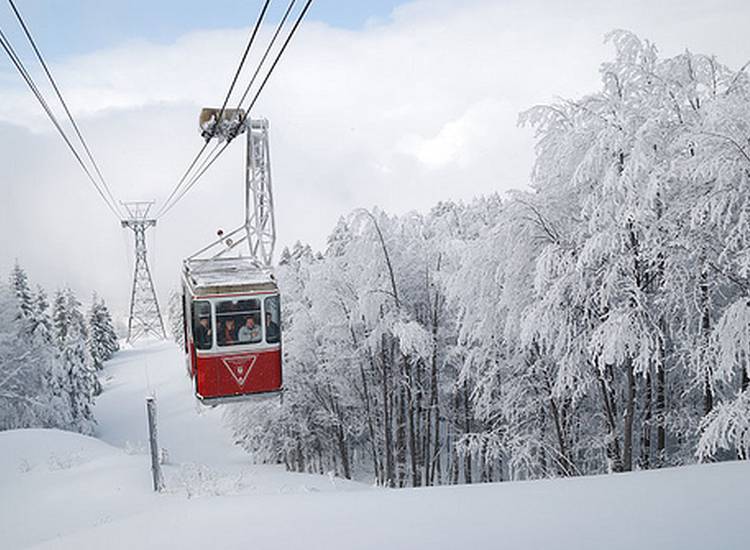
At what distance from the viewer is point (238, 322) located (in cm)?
898

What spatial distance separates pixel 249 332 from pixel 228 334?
1.14ft

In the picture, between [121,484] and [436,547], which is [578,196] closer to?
[436,547]

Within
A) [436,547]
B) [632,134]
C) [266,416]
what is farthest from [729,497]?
[266,416]

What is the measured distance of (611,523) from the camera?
14.3ft

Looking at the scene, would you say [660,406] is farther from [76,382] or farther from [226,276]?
[76,382]

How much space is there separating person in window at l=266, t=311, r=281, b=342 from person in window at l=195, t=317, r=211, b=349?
962 mm

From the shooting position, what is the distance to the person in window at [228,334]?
350 inches

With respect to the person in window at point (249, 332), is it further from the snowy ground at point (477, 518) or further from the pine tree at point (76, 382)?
the pine tree at point (76, 382)

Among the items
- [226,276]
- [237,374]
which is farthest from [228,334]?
[226,276]

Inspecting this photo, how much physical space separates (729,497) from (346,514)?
3.48 meters

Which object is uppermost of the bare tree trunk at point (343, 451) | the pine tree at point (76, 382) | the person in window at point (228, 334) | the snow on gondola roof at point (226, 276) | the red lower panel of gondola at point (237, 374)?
the snow on gondola roof at point (226, 276)

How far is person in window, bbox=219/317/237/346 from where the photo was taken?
29.2 feet

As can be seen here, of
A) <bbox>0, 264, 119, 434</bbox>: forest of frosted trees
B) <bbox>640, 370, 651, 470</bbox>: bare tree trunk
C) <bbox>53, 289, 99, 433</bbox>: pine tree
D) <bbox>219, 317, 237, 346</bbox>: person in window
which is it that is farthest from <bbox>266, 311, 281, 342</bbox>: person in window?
<bbox>53, 289, 99, 433</bbox>: pine tree

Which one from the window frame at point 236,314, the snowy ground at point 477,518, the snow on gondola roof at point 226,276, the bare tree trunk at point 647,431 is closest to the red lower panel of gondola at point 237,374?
the window frame at point 236,314
